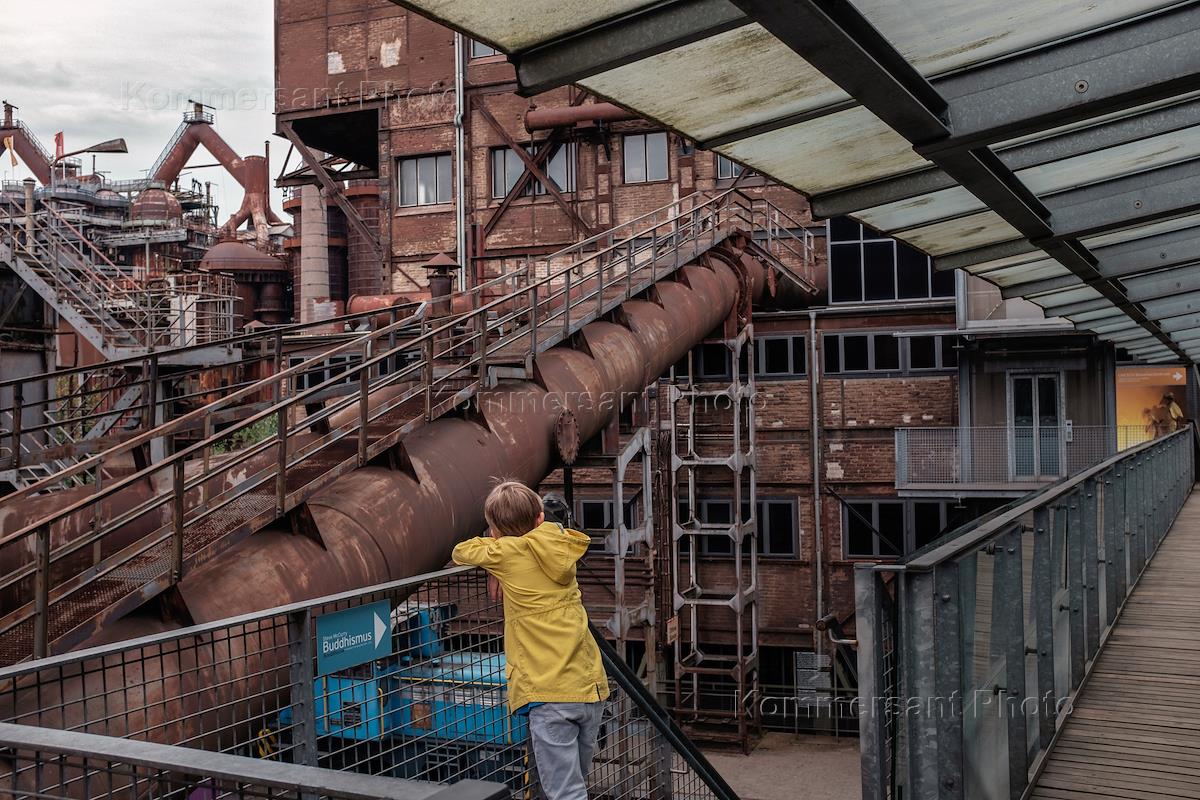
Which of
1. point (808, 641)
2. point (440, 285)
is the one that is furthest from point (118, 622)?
point (808, 641)

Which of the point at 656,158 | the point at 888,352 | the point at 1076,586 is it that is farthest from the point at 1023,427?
the point at 1076,586

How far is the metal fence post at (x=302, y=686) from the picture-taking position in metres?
4.20

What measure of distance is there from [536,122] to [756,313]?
704 cm

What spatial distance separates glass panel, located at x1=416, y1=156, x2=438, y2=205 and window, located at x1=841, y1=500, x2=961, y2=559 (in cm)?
1302

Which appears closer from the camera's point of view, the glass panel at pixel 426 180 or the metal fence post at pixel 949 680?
the metal fence post at pixel 949 680

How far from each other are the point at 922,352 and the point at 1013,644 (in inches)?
744

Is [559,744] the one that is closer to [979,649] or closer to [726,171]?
[979,649]

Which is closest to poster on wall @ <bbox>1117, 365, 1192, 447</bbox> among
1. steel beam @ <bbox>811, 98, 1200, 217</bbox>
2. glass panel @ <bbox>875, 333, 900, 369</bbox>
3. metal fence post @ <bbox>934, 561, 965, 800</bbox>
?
glass panel @ <bbox>875, 333, 900, 369</bbox>

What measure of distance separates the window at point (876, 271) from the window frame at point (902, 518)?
4.30 meters

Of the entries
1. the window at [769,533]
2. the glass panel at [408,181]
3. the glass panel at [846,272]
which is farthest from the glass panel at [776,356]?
the glass panel at [408,181]

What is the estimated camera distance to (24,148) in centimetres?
6450

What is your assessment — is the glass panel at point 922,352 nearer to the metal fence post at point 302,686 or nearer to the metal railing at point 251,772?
the metal fence post at point 302,686

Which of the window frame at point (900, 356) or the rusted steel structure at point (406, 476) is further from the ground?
the window frame at point (900, 356)

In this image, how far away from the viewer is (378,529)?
7.70 metres
